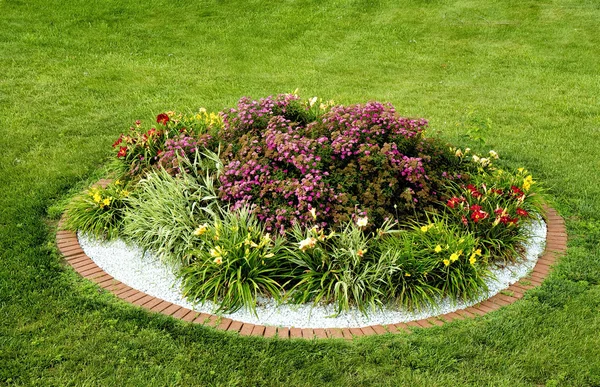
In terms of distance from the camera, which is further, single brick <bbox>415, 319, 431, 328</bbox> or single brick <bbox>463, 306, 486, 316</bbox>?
single brick <bbox>463, 306, 486, 316</bbox>

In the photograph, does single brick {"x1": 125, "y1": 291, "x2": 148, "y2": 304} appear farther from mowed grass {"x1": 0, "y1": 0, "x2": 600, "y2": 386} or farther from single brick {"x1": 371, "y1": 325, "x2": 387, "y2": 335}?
single brick {"x1": 371, "y1": 325, "x2": 387, "y2": 335}

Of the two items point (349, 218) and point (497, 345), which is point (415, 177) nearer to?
point (349, 218)

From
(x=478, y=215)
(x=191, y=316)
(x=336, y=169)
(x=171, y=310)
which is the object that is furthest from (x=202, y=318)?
(x=478, y=215)

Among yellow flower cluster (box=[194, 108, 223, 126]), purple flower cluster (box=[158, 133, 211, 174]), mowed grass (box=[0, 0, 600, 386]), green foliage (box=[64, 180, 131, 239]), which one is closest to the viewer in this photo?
mowed grass (box=[0, 0, 600, 386])

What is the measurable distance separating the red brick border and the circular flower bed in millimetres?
158

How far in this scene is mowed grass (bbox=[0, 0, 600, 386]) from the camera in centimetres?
377

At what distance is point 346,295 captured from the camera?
4.27 meters

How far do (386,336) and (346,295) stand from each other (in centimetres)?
43

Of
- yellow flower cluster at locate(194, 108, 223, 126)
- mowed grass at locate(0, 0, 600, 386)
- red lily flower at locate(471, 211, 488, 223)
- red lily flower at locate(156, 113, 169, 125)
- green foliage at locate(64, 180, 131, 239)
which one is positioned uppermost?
red lily flower at locate(156, 113, 169, 125)

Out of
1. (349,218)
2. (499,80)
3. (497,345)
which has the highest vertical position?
(349,218)

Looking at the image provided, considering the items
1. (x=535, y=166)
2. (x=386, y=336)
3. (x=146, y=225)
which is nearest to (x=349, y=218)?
(x=386, y=336)

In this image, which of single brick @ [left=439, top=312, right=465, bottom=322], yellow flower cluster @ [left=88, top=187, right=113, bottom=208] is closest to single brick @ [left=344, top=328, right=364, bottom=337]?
single brick @ [left=439, top=312, right=465, bottom=322]

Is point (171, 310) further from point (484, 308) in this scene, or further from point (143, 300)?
point (484, 308)

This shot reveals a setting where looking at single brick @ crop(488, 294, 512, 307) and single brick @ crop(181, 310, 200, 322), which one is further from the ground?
single brick @ crop(181, 310, 200, 322)
